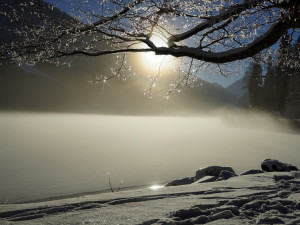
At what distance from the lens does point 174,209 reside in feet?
12.1

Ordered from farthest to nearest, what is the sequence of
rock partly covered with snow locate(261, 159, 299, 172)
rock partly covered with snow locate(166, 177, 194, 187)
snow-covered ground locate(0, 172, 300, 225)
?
rock partly covered with snow locate(261, 159, 299, 172) → rock partly covered with snow locate(166, 177, 194, 187) → snow-covered ground locate(0, 172, 300, 225)

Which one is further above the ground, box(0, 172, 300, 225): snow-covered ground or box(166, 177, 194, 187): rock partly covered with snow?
box(166, 177, 194, 187): rock partly covered with snow

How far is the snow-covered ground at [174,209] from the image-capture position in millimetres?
→ 3320

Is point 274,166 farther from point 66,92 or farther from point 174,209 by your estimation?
point 66,92

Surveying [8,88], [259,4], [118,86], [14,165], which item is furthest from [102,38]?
[118,86]

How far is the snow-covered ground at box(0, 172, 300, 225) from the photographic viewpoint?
10.9 feet

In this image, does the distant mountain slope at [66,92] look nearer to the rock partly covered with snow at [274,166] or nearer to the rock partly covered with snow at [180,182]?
the rock partly covered with snow at [274,166]

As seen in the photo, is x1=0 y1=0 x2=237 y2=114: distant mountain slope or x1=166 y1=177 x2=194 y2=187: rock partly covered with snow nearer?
x1=166 y1=177 x2=194 y2=187: rock partly covered with snow

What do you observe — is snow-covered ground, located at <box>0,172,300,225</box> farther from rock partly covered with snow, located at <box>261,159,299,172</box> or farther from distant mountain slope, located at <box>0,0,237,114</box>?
distant mountain slope, located at <box>0,0,237,114</box>

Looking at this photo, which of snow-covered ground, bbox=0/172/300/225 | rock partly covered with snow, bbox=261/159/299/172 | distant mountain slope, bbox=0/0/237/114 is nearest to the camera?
snow-covered ground, bbox=0/172/300/225

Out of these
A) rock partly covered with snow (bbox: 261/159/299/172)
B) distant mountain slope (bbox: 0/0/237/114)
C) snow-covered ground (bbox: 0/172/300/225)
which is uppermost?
distant mountain slope (bbox: 0/0/237/114)

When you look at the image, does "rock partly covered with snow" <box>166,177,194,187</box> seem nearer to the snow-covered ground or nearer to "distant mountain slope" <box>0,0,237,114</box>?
the snow-covered ground

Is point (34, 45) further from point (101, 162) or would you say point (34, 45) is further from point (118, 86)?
point (118, 86)

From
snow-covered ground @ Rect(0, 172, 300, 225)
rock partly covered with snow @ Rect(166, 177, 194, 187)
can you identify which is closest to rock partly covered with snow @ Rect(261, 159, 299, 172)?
rock partly covered with snow @ Rect(166, 177, 194, 187)
